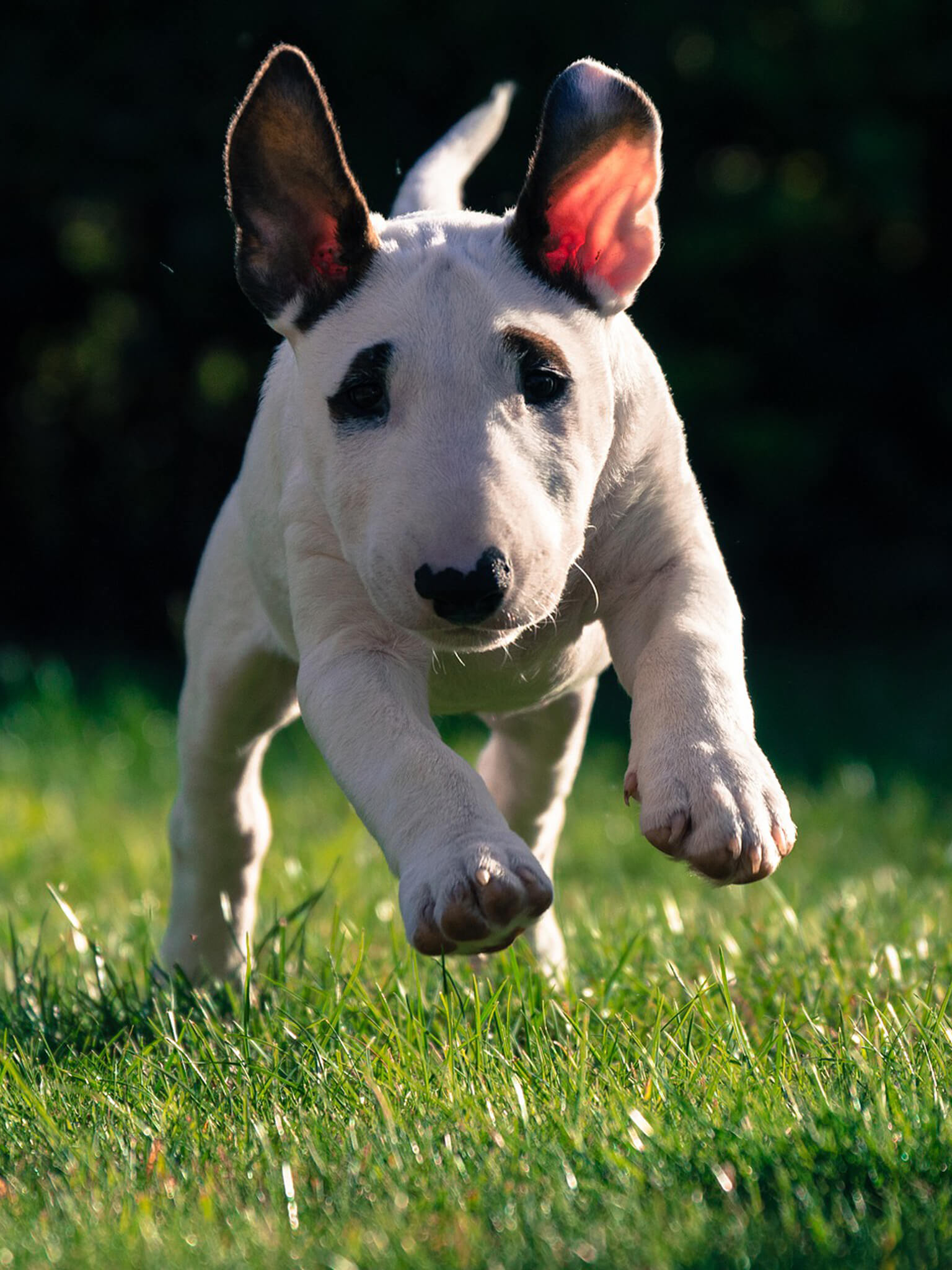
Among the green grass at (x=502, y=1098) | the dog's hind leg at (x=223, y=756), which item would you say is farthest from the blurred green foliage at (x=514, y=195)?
the green grass at (x=502, y=1098)

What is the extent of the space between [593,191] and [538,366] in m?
0.47

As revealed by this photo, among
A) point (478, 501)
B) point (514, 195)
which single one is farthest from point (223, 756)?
point (514, 195)

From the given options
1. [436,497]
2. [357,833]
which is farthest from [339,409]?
[357,833]

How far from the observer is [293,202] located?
11.1ft

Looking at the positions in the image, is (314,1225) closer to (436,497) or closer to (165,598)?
(436,497)

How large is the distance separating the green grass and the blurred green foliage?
7226mm

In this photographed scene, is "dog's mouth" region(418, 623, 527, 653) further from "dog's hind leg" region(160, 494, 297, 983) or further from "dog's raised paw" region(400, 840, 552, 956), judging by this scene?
"dog's hind leg" region(160, 494, 297, 983)

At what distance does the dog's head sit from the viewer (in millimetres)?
2941

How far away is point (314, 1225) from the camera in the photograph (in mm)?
2557

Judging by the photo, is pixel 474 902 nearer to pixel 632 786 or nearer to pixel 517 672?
pixel 632 786

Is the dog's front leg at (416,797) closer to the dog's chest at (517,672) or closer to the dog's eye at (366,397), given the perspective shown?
the dog's chest at (517,672)

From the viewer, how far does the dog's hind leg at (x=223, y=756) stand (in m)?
4.30

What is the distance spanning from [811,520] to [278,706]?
8764 millimetres

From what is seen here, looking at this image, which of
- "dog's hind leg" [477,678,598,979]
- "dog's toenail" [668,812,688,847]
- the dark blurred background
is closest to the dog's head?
"dog's toenail" [668,812,688,847]
